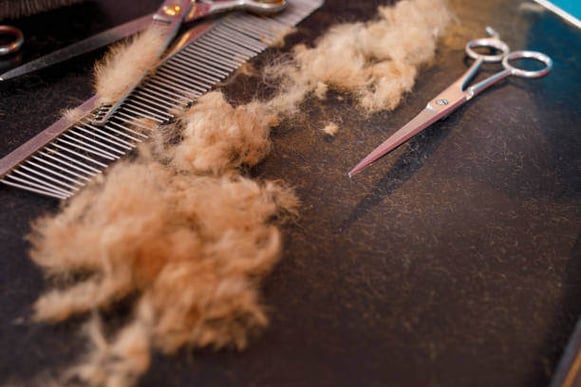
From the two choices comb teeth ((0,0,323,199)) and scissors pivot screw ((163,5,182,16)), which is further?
scissors pivot screw ((163,5,182,16))

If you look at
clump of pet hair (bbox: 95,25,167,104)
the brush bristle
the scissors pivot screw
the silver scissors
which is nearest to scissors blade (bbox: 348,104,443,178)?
the silver scissors

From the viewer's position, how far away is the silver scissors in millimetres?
1134

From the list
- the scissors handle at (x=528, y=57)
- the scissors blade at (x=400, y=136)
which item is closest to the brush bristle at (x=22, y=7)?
the scissors blade at (x=400, y=136)

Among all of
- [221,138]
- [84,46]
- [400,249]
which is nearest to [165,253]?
[221,138]

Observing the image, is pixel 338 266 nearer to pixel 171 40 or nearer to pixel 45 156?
pixel 45 156

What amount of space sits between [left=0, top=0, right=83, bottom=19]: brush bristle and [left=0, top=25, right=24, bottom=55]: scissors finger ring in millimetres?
89

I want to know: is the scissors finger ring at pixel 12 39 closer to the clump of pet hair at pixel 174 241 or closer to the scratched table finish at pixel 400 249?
the scratched table finish at pixel 400 249

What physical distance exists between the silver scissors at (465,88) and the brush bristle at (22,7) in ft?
3.58

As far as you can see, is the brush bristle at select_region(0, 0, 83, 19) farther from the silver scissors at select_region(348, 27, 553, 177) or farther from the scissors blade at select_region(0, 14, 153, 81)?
the silver scissors at select_region(348, 27, 553, 177)

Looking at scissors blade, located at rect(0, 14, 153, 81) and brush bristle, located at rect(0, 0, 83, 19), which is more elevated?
brush bristle, located at rect(0, 0, 83, 19)

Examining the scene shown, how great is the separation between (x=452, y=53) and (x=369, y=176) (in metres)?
0.63

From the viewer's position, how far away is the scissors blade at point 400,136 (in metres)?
1.09

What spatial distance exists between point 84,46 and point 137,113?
349 mm

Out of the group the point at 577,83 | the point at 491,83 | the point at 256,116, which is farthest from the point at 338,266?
the point at 577,83
